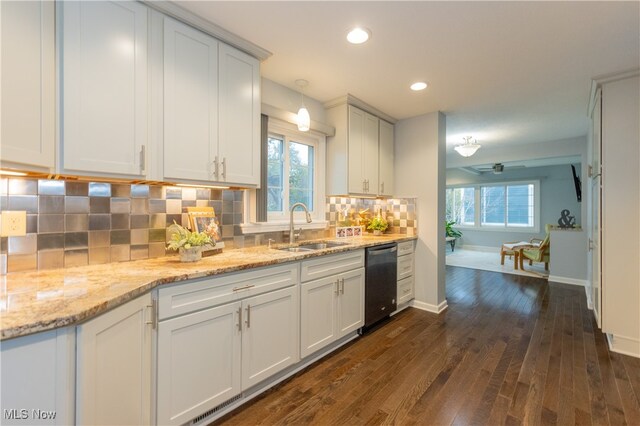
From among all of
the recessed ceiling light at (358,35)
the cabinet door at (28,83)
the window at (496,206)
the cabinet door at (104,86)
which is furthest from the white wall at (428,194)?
the window at (496,206)

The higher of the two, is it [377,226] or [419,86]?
[419,86]

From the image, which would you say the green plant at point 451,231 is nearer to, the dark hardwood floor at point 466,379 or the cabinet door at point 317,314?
the dark hardwood floor at point 466,379

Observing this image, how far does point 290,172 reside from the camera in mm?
3053

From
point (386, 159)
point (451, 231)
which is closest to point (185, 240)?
point (386, 159)

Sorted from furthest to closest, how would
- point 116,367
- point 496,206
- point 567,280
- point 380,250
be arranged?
point 496,206
point 567,280
point 380,250
point 116,367

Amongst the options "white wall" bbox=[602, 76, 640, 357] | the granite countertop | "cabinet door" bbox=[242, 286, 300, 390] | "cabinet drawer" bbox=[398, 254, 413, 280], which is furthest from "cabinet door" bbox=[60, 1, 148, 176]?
"white wall" bbox=[602, 76, 640, 357]

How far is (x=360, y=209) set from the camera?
153 inches

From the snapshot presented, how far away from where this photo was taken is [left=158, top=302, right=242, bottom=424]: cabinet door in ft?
4.74

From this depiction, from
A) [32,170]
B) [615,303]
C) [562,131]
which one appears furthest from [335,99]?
[562,131]

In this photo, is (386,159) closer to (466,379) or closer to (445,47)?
(445,47)

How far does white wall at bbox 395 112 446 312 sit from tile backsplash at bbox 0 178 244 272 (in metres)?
2.65

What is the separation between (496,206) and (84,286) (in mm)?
9651

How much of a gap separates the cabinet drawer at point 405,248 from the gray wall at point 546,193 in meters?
5.98

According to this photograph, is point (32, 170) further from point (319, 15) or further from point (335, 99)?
point (335, 99)
